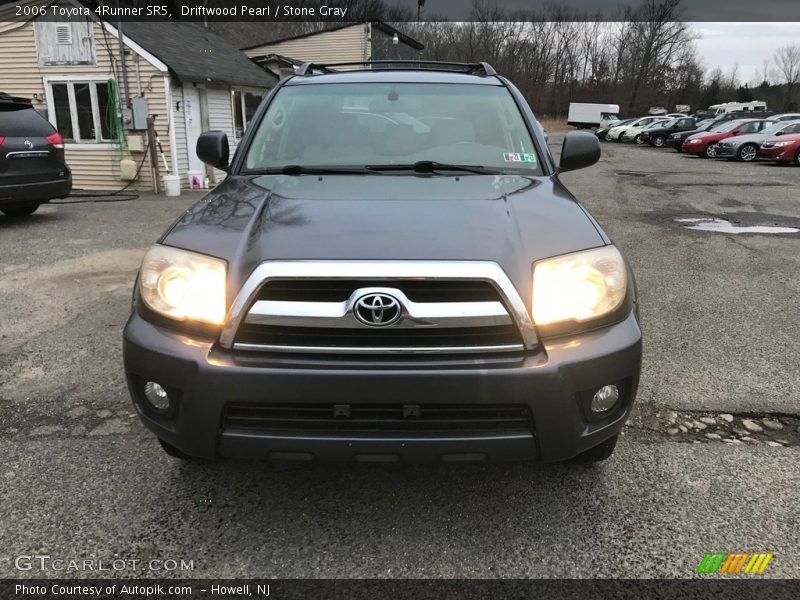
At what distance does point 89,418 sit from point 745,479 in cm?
326

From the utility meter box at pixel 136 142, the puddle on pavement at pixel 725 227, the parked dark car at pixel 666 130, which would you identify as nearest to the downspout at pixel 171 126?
the utility meter box at pixel 136 142


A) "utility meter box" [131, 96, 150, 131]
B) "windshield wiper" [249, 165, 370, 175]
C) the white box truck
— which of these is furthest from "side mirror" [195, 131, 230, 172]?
the white box truck

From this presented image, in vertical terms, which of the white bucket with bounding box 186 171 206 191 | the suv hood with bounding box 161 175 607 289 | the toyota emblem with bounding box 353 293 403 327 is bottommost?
the white bucket with bounding box 186 171 206 191

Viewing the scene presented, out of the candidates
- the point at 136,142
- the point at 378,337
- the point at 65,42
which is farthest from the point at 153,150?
the point at 378,337

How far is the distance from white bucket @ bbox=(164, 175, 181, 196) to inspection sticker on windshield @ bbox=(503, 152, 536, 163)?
11.7 metres

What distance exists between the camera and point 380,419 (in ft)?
6.69

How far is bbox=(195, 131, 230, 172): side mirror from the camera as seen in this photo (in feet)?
11.1

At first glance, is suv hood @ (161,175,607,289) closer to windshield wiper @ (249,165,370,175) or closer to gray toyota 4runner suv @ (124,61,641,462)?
gray toyota 4runner suv @ (124,61,641,462)

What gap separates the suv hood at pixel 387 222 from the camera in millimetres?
2084

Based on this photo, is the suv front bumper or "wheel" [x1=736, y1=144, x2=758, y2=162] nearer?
the suv front bumper

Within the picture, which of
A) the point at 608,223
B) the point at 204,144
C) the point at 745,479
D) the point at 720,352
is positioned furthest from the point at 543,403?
the point at 608,223

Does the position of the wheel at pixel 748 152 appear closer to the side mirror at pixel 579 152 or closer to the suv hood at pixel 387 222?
the side mirror at pixel 579 152

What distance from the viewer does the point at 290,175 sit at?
298 cm

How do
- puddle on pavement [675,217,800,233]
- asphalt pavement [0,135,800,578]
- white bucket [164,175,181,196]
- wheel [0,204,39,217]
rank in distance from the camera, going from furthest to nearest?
white bucket [164,175,181,196], wheel [0,204,39,217], puddle on pavement [675,217,800,233], asphalt pavement [0,135,800,578]
